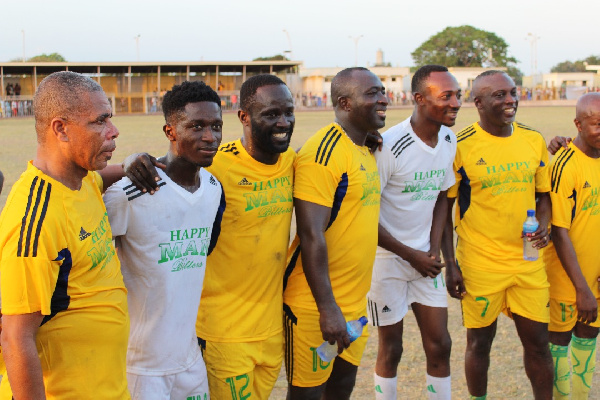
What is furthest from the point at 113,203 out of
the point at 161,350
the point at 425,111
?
the point at 425,111

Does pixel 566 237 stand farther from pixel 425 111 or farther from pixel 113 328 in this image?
pixel 113 328

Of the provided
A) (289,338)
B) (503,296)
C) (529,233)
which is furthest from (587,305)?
(289,338)

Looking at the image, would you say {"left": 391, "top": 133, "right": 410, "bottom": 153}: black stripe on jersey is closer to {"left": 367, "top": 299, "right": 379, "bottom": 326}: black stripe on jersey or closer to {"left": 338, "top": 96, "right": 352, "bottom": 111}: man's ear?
{"left": 338, "top": 96, "right": 352, "bottom": 111}: man's ear

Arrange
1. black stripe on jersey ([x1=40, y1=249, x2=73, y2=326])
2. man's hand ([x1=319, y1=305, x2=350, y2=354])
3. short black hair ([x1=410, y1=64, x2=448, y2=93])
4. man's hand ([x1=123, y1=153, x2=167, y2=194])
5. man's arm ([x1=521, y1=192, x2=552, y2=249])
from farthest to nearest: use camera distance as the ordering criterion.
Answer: short black hair ([x1=410, y1=64, x2=448, y2=93]), man's arm ([x1=521, y1=192, x2=552, y2=249]), man's hand ([x1=319, y1=305, x2=350, y2=354]), man's hand ([x1=123, y1=153, x2=167, y2=194]), black stripe on jersey ([x1=40, y1=249, x2=73, y2=326])

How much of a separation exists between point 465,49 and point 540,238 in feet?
298

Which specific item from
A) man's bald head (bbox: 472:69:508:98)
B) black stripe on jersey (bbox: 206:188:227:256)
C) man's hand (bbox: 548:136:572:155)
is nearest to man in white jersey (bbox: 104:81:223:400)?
black stripe on jersey (bbox: 206:188:227:256)

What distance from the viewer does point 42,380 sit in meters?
2.51

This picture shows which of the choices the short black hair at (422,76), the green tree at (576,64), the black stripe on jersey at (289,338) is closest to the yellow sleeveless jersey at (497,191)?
the short black hair at (422,76)

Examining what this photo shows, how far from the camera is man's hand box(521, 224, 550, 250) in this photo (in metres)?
4.68

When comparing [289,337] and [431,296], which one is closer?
[289,337]

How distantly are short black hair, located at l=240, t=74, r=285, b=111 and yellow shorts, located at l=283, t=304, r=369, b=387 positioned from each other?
1.29 m

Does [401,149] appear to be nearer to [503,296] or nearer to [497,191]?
[497,191]

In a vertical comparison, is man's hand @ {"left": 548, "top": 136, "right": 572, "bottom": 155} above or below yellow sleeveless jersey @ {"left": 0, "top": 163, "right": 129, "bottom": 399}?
above

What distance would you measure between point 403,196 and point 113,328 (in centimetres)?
242
